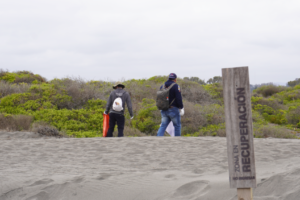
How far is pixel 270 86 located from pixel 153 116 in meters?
16.9

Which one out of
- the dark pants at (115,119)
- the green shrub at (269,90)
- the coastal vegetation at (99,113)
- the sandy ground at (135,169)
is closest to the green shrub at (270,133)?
the coastal vegetation at (99,113)

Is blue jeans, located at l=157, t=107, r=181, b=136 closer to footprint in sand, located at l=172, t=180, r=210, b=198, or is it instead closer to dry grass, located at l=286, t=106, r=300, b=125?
footprint in sand, located at l=172, t=180, r=210, b=198

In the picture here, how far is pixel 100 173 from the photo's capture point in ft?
15.8

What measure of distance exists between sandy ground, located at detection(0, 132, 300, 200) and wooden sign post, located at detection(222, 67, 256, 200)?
124 centimetres

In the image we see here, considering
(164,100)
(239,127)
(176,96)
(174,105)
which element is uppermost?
(176,96)

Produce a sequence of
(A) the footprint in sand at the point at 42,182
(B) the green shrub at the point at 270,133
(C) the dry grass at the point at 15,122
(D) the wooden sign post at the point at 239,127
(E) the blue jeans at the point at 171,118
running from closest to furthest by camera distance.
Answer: (D) the wooden sign post at the point at 239,127, (A) the footprint in sand at the point at 42,182, (E) the blue jeans at the point at 171,118, (B) the green shrub at the point at 270,133, (C) the dry grass at the point at 15,122

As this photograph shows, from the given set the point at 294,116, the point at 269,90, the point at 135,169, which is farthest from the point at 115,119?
the point at 269,90

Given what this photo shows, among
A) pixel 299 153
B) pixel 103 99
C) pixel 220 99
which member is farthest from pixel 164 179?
pixel 220 99

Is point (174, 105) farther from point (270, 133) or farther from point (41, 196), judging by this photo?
point (270, 133)

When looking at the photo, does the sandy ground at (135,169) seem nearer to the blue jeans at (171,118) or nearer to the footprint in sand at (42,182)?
the footprint in sand at (42,182)

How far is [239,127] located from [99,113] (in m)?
11.7

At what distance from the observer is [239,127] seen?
2.50 meters

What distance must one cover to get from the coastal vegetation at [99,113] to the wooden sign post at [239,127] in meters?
8.36

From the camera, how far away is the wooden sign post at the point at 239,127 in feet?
8.15
